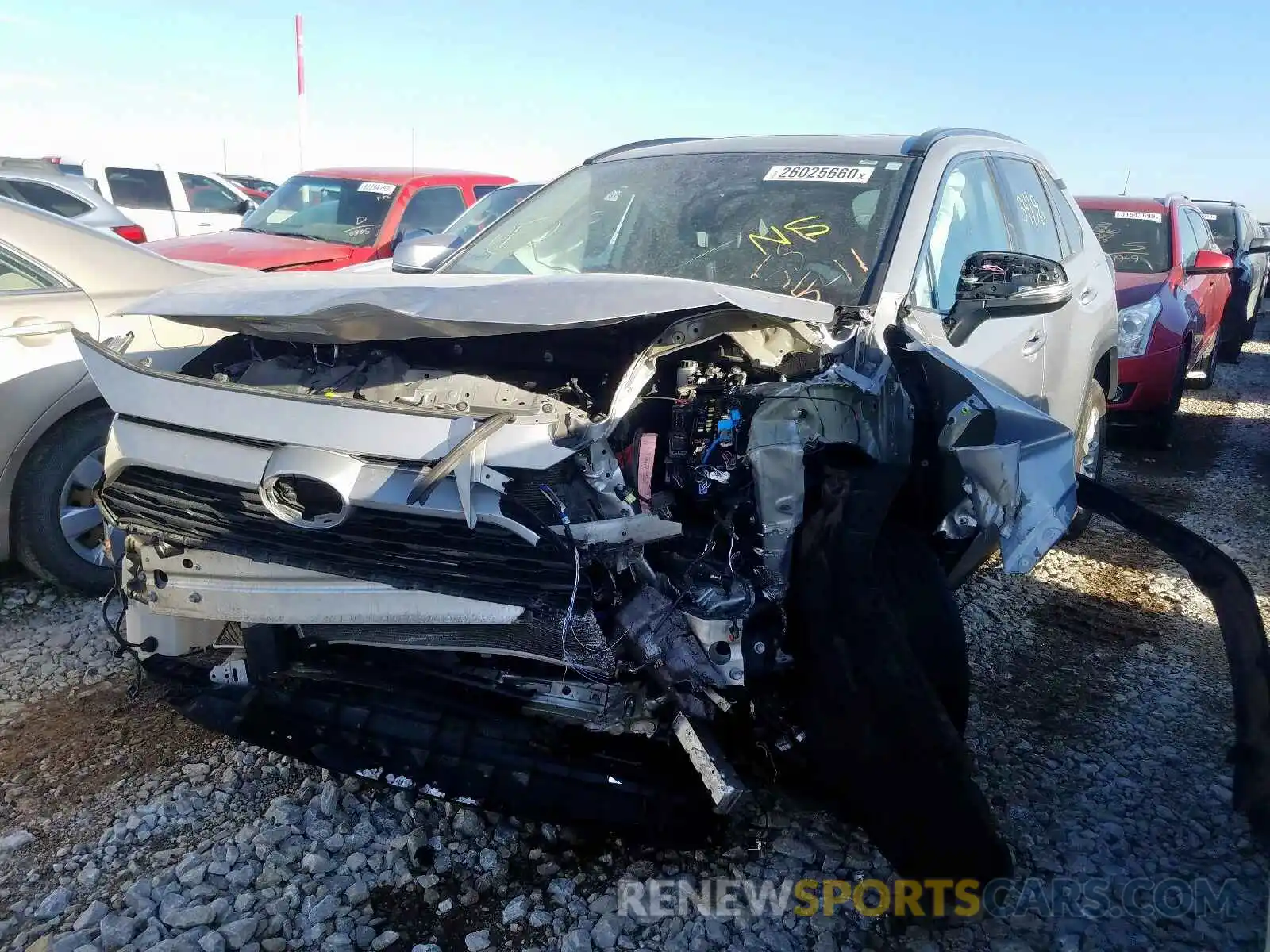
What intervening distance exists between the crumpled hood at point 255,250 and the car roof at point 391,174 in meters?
1.03

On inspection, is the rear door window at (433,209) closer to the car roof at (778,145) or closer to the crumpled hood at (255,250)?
the crumpled hood at (255,250)

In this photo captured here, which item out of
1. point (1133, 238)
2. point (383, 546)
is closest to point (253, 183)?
point (1133, 238)

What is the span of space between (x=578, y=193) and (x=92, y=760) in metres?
2.75

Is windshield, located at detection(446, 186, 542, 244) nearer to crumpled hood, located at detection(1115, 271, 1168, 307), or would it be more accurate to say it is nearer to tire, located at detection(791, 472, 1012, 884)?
crumpled hood, located at detection(1115, 271, 1168, 307)

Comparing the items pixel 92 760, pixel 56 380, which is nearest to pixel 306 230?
pixel 56 380

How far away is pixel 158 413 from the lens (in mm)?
2416

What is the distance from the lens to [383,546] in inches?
88.2

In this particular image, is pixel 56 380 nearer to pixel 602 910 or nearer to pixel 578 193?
pixel 578 193

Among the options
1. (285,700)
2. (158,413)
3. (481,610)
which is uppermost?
(158,413)

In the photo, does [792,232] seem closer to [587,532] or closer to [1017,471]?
[1017,471]

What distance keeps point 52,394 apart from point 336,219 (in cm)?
513

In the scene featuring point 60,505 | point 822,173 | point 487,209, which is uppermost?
point 822,173

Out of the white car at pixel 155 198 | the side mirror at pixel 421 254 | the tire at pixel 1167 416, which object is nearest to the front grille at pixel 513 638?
the side mirror at pixel 421 254

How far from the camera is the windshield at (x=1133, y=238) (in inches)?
289
